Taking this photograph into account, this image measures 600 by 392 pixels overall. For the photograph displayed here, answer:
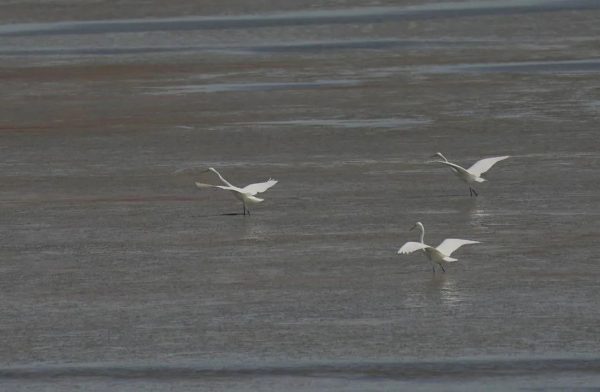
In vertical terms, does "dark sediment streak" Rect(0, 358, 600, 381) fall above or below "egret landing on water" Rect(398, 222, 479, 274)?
below

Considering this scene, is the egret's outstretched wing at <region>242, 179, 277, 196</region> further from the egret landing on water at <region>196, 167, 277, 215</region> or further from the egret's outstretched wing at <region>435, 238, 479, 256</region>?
the egret's outstretched wing at <region>435, 238, 479, 256</region>

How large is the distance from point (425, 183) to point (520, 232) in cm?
355

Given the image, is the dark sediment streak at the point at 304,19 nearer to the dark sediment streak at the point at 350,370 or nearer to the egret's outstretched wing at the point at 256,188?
the egret's outstretched wing at the point at 256,188

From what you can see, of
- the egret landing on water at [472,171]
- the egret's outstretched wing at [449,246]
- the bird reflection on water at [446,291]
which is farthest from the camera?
the egret landing on water at [472,171]

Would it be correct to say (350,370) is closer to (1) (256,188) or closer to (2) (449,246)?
(2) (449,246)

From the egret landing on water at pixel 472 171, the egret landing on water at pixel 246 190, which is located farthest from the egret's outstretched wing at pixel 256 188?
the egret landing on water at pixel 472 171

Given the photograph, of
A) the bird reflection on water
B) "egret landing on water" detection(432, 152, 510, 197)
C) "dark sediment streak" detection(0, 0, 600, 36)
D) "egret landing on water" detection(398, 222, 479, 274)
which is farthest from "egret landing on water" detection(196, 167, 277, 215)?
"dark sediment streak" detection(0, 0, 600, 36)

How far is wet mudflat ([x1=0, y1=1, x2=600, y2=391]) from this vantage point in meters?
12.4

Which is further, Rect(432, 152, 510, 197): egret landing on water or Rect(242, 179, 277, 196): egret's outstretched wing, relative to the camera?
Rect(432, 152, 510, 197): egret landing on water

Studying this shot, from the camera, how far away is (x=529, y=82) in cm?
2934

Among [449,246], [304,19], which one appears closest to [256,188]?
[449,246]

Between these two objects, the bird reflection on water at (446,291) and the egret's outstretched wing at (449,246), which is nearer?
the bird reflection on water at (446,291)

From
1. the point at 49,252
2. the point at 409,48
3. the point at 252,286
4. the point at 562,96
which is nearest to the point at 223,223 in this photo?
the point at 49,252

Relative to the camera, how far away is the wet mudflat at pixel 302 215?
1241cm
